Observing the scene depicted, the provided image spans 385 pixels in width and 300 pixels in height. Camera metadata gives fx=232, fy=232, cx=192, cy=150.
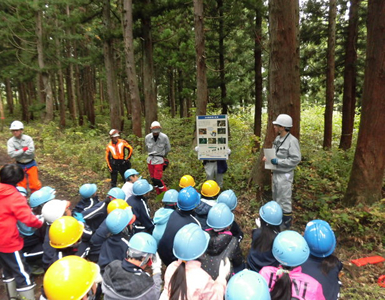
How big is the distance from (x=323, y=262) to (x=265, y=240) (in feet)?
2.23

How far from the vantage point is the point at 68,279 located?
1812mm

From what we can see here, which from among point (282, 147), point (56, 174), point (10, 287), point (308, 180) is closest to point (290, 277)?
point (282, 147)

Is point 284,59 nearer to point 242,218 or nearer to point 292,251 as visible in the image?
point 242,218

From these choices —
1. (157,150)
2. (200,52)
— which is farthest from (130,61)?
(157,150)

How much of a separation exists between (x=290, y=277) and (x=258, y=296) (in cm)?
81

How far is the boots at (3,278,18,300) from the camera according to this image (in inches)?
121

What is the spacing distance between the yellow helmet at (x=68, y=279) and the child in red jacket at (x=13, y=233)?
1555 millimetres

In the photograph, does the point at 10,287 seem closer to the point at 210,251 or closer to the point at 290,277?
the point at 210,251

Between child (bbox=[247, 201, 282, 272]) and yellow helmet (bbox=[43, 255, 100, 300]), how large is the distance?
1.91 metres

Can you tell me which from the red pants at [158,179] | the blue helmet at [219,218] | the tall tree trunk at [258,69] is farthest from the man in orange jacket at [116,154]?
the tall tree trunk at [258,69]

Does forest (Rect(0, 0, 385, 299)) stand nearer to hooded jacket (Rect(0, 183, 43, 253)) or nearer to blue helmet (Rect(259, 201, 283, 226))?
blue helmet (Rect(259, 201, 283, 226))

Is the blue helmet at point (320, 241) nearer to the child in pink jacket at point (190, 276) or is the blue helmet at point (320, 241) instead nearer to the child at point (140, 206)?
the child in pink jacket at point (190, 276)

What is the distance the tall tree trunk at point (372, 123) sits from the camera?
13.9 ft

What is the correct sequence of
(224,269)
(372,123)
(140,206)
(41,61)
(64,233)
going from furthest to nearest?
(41,61) → (372,123) → (140,206) → (64,233) → (224,269)
